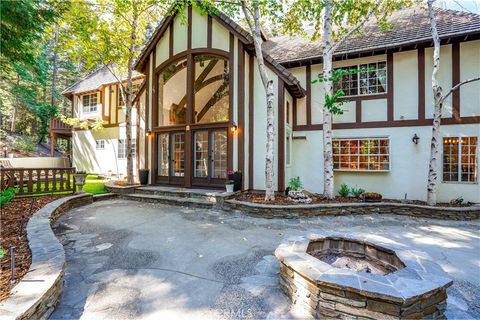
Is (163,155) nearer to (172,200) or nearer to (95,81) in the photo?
(172,200)

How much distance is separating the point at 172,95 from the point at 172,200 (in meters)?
Result: 5.61

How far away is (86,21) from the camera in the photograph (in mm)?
9109

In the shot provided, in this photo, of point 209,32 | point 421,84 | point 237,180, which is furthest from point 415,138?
point 209,32

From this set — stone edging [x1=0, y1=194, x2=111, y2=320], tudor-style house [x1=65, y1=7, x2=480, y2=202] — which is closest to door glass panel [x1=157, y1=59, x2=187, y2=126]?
tudor-style house [x1=65, y1=7, x2=480, y2=202]

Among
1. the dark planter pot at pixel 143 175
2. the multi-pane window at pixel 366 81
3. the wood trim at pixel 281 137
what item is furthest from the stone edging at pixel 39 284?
the multi-pane window at pixel 366 81

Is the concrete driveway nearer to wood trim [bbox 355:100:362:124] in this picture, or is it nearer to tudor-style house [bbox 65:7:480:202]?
tudor-style house [bbox 65:7:480:202]

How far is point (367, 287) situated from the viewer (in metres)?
2.21

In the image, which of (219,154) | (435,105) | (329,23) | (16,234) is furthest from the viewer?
(219,154)

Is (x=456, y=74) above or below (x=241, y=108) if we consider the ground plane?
above

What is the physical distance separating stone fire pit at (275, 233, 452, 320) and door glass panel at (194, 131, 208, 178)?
677 centimetres

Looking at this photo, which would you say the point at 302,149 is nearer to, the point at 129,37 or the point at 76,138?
the point at 129,37

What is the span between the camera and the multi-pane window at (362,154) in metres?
8.83

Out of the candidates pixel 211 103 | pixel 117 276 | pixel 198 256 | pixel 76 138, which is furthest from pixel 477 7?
pixel 76 138

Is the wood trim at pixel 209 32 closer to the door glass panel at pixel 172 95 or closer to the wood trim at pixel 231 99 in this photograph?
the wood trim at pixel 231 99
